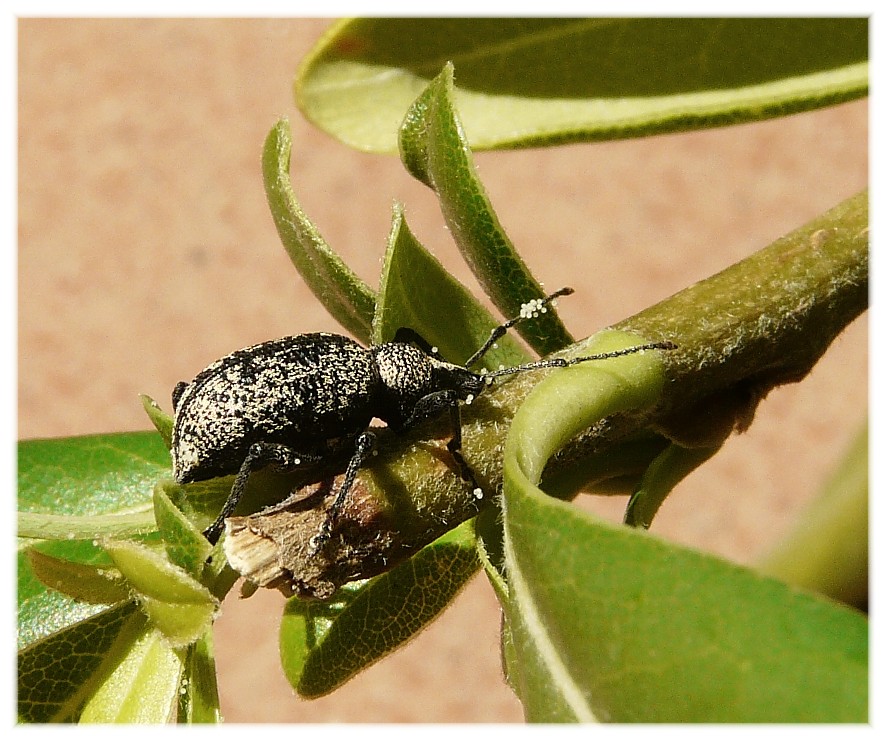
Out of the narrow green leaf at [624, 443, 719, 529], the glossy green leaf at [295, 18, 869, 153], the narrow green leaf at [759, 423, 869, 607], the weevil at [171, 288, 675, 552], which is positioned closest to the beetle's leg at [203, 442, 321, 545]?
the weevil at [171, 288, 675, 552]

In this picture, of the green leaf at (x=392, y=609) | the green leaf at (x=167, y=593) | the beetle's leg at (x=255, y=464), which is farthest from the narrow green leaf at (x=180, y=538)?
the green leaf at (x=392, y=609)

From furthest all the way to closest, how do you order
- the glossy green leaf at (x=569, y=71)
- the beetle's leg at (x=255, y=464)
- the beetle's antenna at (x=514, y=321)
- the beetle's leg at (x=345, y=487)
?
the glossy green leaf at (x=569, y=71)
the beetle's antenna at (x=514, y=321)
the beetle's leg at (x=255, y=464)
the beetle's leg at (x=345, y=487)

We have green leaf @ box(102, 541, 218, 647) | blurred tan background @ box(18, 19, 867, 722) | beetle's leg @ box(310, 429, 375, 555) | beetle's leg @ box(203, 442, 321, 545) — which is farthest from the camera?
blurred tan background @ box(18, 19, 867, 722)

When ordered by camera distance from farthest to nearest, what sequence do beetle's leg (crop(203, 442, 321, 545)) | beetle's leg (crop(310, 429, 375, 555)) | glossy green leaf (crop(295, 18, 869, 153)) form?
1. glossy green leaf (crop(295, 18, 869, 153))
2. beetle's leg (crop(203, 442, 321, 545))
3. beetle's leg (crop(310, 429, 375, 555))

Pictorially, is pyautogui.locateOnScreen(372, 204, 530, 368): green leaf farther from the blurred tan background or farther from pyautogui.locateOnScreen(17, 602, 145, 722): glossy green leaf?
the blurred tan background

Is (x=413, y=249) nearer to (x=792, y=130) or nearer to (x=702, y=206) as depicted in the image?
(x=702, y=206)

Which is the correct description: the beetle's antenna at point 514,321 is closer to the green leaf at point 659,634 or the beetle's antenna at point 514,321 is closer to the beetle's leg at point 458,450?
the beetle's leg at point 458,450
